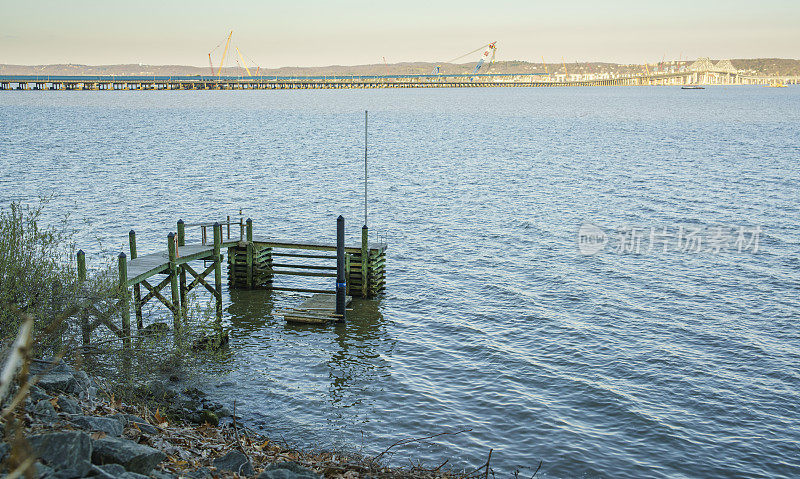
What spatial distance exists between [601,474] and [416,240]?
2430cm

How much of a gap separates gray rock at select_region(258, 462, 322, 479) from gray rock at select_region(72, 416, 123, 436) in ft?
8.01

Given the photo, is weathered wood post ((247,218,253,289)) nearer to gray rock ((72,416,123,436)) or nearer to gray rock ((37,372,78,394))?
gray rock ((37,372,78,394))

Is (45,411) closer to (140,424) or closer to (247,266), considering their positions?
(140,424)

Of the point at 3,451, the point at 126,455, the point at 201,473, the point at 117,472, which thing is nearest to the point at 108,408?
the point at 201,473

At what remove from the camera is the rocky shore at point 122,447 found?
309 inches

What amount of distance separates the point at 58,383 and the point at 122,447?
4.62 meters

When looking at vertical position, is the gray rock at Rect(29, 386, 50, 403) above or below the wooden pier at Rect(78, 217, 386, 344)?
above

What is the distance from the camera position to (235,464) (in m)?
10.8

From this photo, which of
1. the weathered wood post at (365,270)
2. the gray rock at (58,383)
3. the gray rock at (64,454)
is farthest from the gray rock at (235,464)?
the weathered wood post at (365,270)

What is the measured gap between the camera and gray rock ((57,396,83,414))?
38.2 ft

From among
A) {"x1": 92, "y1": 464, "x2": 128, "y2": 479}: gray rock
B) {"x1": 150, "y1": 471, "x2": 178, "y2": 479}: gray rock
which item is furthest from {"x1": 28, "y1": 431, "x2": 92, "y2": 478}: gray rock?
{"x1": 150, "y1": 471, "x2": 178, "y2": 479}: gray rock

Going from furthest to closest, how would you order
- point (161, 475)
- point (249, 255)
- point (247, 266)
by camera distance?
point (247, 266) < point (249, 255) < point (161, 475)

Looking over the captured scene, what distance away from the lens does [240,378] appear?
2120cm

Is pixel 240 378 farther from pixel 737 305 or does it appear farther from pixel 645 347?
pixel 737 305
